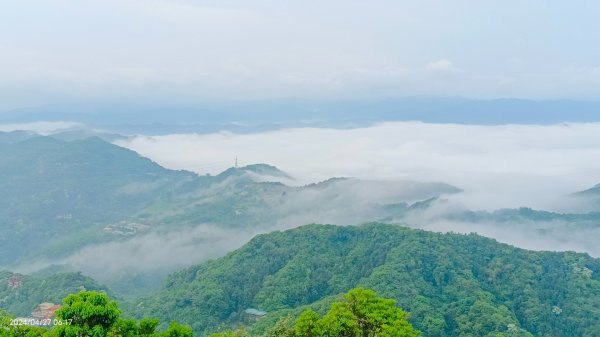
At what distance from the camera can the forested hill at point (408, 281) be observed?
7531 centimetres

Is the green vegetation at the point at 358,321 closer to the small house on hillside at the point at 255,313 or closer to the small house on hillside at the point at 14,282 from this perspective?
the small house on hillside at the point at 255,313

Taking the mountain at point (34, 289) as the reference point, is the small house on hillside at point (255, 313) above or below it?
above

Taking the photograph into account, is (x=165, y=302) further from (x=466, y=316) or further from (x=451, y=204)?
(x=451, y=204)

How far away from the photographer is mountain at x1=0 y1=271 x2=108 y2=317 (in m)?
100

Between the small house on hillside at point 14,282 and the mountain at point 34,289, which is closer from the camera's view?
the mountain at point 34,289

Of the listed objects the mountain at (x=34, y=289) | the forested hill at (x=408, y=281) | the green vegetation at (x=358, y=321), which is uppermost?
the green vegetation at (x=358, y=321)

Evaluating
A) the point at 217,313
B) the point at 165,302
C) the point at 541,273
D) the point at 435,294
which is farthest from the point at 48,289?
the point at 541,273

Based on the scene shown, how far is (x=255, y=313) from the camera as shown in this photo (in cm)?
8469

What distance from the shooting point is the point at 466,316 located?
7106 centimetres

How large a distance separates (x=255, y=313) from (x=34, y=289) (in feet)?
166

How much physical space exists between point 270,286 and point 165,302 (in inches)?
726

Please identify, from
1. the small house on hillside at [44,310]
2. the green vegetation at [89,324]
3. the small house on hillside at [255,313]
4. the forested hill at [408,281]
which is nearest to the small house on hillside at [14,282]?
the small house on hillside at [44,310]

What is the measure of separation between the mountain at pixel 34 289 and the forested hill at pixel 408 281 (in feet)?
49.6

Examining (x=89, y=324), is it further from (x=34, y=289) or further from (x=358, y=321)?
(x=34, y=289)
